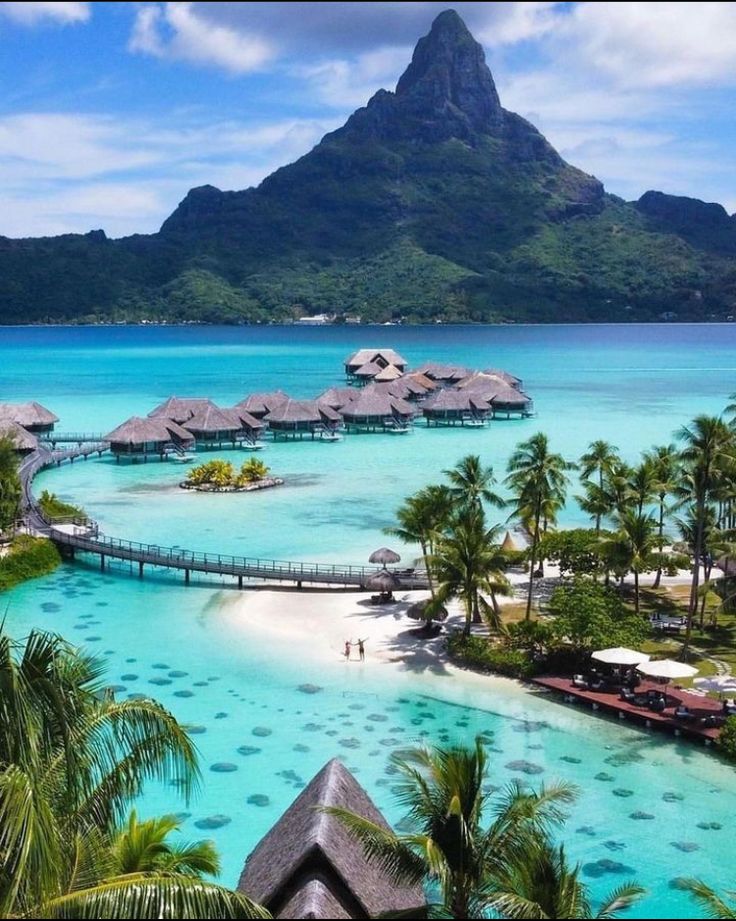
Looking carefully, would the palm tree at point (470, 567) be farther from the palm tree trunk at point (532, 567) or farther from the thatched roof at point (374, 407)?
the thatched roof at point (374, 407)

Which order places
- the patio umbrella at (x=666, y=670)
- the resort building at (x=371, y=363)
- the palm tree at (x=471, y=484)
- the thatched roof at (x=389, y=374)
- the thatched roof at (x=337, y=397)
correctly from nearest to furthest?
the patio umbrella at (x=666, y=670)
the palm tree at (x=471, y=484)
the thatched roof at (x=337, y=397)
the thatched roof at (x=389, y=374)
the resort building at (x=371, y=363)

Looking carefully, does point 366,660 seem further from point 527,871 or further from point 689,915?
point 527,871

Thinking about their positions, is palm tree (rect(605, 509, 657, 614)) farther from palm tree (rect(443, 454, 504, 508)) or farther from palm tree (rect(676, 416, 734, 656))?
palm tree (rect(443, 454, 504, 508))

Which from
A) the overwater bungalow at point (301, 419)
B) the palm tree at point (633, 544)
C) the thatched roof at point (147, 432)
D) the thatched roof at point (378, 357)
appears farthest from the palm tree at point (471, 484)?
the thatched roof at point (378, 357)

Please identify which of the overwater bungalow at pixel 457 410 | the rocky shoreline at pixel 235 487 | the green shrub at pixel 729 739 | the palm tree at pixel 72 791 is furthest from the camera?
the overwater bungalow at pixel 457 410

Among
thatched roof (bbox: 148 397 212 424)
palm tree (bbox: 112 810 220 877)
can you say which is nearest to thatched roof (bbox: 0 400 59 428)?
thatched roof (bbox: 148 397 212 424)

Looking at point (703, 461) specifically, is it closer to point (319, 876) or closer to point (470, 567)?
point (470, 567)

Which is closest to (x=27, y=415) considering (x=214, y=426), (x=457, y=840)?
(x=214, y=426)
